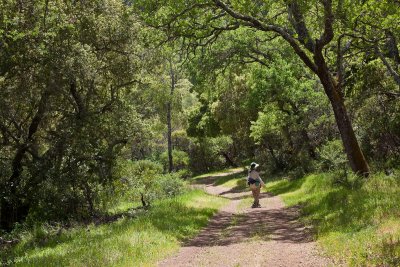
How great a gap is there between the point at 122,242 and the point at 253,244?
3226 millimetres

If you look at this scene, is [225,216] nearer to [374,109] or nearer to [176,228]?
[176,228]

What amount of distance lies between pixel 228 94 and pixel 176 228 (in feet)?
81.5

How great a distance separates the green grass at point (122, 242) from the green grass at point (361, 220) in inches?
148

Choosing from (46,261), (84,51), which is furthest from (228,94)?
(46,261)

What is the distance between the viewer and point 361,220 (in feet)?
33.2

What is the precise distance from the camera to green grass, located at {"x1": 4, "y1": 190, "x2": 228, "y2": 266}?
9.09m

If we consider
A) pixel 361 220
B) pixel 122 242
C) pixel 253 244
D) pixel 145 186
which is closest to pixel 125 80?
pixel 145 186

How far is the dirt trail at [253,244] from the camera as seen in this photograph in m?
8.95

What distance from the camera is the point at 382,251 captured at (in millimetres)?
7281

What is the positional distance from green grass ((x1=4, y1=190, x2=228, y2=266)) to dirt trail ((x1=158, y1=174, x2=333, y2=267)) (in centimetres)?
44

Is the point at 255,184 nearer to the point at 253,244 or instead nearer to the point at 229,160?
the point at 253,244

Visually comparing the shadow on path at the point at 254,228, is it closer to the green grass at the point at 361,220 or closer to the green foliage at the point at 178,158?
the green grass at the point at 361,220

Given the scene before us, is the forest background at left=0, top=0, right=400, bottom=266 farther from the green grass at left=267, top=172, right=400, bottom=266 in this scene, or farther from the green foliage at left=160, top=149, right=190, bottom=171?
the green foliage at left=160, top=149, right=190, bottom=171

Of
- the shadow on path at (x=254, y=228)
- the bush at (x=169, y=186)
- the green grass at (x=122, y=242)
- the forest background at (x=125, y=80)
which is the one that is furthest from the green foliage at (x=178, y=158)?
the green grass at (x=122, y=242)
